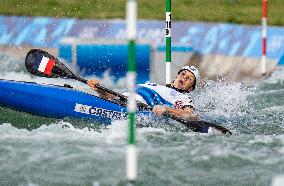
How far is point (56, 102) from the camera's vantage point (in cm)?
991

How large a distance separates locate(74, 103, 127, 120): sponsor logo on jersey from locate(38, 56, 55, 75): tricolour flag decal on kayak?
87 centimetres

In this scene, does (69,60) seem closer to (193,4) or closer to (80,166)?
(193,4)

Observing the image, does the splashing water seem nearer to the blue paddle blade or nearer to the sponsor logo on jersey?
the sponsor logo on jersey

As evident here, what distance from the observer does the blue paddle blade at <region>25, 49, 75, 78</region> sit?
10.5m

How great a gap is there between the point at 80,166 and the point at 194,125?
1.97m

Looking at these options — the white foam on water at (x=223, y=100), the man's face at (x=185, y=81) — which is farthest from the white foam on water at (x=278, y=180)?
the white foam on water at (x=223, y=100)

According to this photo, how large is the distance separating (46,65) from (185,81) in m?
1.75

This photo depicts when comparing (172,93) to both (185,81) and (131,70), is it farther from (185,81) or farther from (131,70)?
(131,70)

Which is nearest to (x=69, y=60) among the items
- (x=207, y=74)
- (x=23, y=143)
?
(x=207, y=74)

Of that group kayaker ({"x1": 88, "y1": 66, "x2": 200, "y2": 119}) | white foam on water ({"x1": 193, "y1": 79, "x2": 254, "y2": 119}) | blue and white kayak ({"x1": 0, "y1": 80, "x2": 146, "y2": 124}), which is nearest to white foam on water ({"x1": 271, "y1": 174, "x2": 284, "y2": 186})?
kayaker ({"x1": 88, "y1": 66, "x2": 200, "y2": 119})

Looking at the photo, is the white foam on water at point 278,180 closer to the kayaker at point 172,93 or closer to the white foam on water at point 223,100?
the kayaker at point 172,93

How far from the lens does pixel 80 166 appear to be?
Result: 7.95m

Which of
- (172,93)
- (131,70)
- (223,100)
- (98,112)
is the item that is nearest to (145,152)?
(98,112)

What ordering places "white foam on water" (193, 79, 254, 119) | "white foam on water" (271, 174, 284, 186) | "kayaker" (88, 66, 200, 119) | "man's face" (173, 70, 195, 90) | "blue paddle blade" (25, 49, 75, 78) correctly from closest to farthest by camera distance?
1. "white foam on water" (271, 174, 284, 186)
2. "kayaker" (88, 66, 200, 119)
3. "man's face" (173, 70, 195, 90)
4. "blue paddle blade" (25, 49, 75, 78)
5. "white foam on water" (193, 79, 254, 119)
